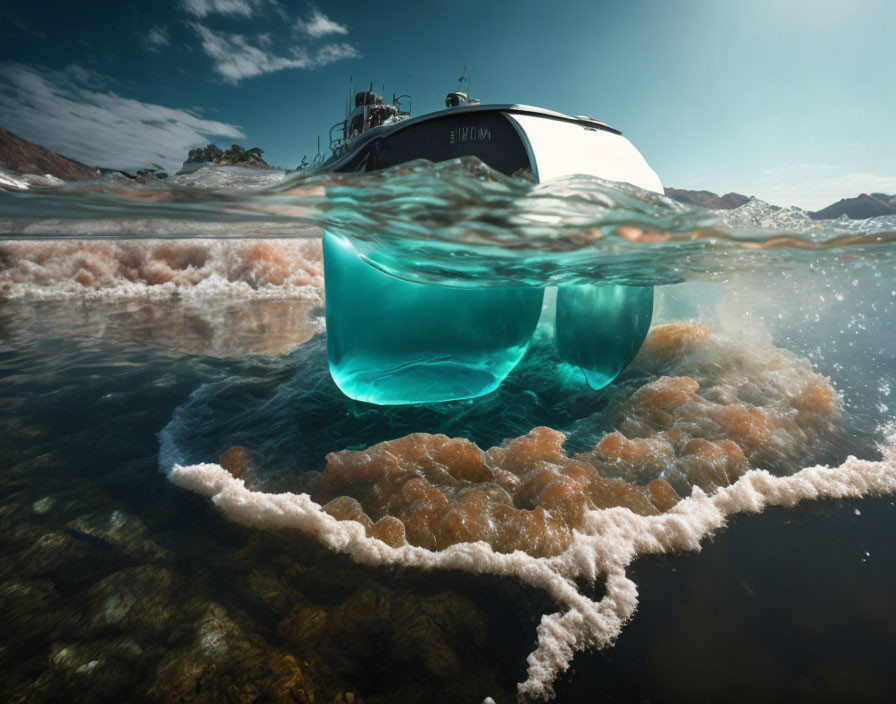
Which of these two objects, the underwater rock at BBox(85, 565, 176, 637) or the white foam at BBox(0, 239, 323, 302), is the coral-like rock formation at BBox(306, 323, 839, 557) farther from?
the white foam at BBox(0, 239, 323, 302)

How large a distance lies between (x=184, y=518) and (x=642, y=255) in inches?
187

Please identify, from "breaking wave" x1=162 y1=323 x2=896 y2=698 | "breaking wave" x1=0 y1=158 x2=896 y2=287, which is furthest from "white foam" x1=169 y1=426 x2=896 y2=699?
"breaking wave" x1=0 y1=158 x2=896 y2=287

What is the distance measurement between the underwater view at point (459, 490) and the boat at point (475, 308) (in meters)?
0.24

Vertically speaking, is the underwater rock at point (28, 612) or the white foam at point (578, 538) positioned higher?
the white foam at point (578, 538)

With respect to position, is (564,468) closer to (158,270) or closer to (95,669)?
(95,669)

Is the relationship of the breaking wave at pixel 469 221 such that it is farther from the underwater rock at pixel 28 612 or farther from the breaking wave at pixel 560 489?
the underwater rock at pixel 28 612

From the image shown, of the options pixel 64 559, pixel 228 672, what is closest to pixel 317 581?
pixel 228 672

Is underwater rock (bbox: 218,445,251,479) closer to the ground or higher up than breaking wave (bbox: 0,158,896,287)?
closer to the ground

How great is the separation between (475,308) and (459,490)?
2398 mm

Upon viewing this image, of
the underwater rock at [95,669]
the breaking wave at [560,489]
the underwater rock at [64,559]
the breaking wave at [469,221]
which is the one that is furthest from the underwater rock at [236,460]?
the breaking wave at [469,221]

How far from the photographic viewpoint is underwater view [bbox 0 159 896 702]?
1640 mm

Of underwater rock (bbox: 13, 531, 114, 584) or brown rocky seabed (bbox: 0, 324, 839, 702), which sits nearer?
brown rocky seabed (bbox: 0, 324, 839, 702)

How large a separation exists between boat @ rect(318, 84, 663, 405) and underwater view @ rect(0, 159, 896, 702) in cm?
24

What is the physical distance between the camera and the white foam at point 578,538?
1.78m
